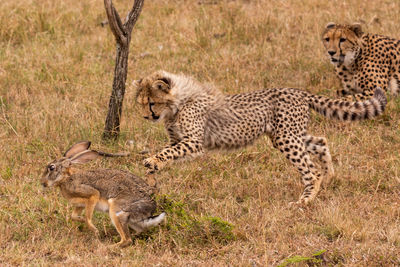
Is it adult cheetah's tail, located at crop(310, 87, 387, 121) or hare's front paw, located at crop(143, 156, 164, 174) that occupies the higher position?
adult cheetah's tail, located at crop(310, 87, 387, 121)

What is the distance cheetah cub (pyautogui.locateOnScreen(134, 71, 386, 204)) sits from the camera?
22.1 ft

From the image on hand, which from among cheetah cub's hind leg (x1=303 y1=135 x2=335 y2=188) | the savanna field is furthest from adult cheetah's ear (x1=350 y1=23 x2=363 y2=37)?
cheetah cub's hind leg (x1=303 y1=135 x2=335 y2=188)

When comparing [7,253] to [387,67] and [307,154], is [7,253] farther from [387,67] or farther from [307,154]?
[387,67]

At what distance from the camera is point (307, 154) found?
700 centimetres

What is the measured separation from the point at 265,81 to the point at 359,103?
2.36m

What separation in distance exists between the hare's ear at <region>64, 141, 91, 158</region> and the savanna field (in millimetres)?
535

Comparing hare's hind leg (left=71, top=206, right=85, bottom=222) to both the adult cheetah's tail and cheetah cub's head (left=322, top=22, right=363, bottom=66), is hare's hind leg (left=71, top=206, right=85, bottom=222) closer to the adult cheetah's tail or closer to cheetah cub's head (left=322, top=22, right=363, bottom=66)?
the adult cheetah's tail

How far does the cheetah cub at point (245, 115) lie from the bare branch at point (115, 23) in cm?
72

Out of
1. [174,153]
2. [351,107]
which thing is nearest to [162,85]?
[174,153]

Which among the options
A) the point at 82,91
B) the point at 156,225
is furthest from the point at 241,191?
the point at 82,91

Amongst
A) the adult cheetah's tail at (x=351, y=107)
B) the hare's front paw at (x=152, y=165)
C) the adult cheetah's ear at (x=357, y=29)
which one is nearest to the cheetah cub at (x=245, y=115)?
the adult cheetah's tail at (x=351, y=107)

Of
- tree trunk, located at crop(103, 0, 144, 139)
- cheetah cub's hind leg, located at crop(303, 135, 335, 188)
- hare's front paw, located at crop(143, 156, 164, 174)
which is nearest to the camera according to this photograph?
hare's front paw, located at crop(143, 156, 164, 174)

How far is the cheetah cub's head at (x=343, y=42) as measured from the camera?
850cm

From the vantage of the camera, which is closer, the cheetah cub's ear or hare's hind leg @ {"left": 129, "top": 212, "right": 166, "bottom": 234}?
hare's hind leg @ {"left": 129, "top": 212, "right": 166, "bottom": 234}
